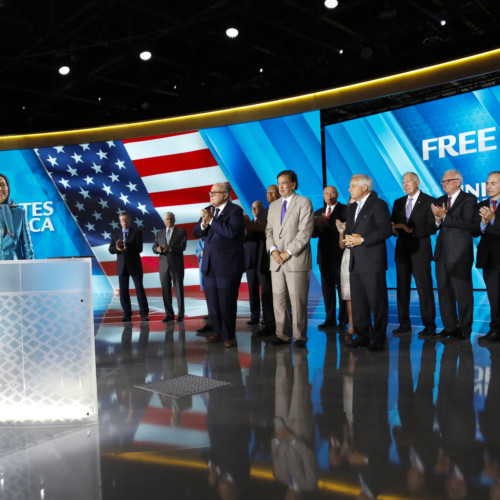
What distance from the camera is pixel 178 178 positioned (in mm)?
10797

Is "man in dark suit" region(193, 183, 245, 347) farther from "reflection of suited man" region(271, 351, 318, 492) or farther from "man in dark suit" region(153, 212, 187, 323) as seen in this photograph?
"man in dark suit" region(153, 212, 187, 323)

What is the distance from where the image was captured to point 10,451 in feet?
7.63

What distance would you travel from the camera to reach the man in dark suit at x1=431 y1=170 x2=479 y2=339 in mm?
4672

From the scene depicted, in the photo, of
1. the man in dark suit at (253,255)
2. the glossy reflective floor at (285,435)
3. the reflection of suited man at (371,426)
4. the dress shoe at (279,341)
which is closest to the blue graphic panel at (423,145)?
the man in dark suit at (253,255)

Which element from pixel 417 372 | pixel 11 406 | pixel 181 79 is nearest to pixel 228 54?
pixel 181 79

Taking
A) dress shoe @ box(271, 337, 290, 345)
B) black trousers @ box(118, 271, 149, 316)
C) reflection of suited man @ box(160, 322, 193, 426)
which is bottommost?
reflection of suited man @ box(160, 322, 193, 426)

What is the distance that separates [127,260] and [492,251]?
4355 mm

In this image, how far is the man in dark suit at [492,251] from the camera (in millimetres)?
4574

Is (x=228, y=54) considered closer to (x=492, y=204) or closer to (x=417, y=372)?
(x=492, y=204)

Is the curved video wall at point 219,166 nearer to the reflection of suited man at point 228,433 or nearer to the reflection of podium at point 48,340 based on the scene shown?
the reflection of suited man at point 228,433

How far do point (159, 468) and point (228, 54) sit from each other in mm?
8589

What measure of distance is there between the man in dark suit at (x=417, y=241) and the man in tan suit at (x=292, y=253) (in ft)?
3.33

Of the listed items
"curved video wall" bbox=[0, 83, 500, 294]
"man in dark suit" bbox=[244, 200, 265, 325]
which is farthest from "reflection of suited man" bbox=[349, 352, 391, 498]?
"curved video wall" bbox=[0, 83, 500, 294]

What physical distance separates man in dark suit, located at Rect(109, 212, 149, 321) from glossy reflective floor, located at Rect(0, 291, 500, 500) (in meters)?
2.68
